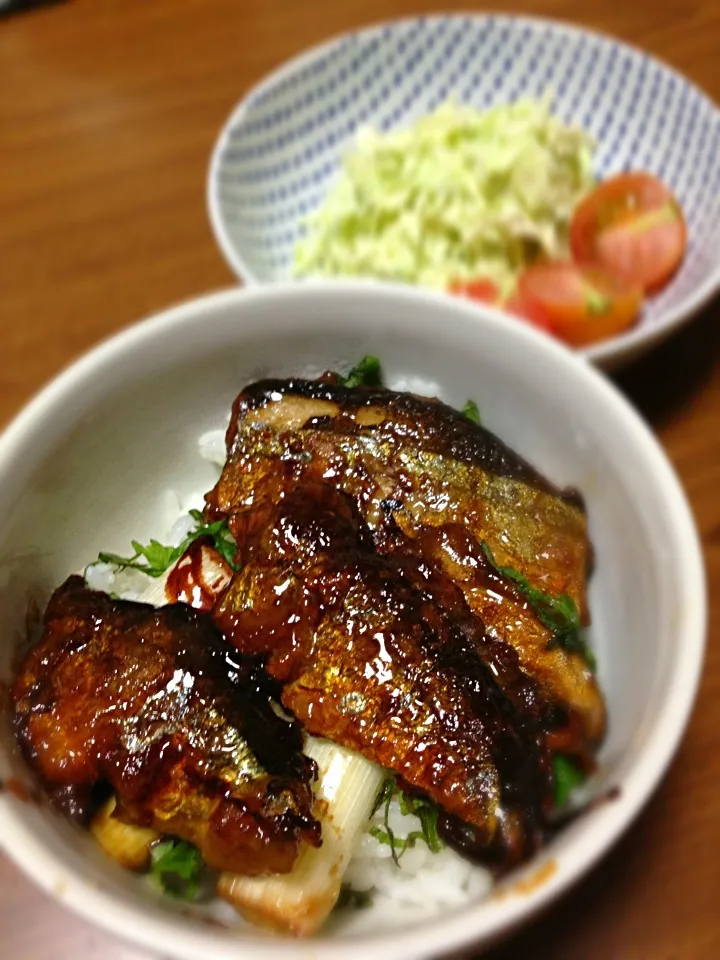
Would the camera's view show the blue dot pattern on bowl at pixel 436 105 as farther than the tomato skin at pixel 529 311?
Yes

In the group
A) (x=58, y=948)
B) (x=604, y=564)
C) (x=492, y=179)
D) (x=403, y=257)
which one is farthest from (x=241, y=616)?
(x=492, y=179)

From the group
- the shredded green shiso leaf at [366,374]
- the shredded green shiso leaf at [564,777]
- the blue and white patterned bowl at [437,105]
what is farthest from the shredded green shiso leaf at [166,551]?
the blue and white patterned bowl at [437,105]

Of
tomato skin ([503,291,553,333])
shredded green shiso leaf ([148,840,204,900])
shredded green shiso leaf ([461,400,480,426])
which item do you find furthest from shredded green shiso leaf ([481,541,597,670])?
tomato skin ([503,291,553,333])

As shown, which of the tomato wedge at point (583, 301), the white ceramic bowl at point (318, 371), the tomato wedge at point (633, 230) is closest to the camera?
the white ceramic bowl at point (318, 371)

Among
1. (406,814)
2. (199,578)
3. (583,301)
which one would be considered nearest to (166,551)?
(199,578)

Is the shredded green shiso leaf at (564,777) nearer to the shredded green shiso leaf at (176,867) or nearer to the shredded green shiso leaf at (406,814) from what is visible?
the shredded green shiso leaf at (406,814)

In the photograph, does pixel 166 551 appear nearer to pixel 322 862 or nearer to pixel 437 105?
pixel 322 862

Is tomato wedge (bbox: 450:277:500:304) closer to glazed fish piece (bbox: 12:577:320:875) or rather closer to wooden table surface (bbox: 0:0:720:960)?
wooden table surface (bbox: 0:0:720:960)
